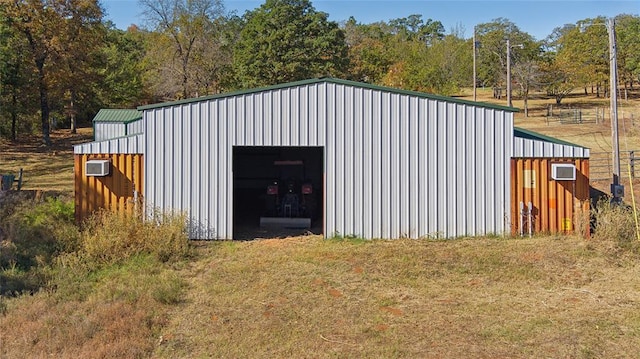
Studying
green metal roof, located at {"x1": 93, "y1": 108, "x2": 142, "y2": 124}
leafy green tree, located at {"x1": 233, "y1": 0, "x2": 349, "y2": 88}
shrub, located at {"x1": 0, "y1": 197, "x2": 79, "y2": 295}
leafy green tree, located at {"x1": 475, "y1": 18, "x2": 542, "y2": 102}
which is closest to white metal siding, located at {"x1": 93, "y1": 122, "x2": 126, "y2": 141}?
green metal roof, located at {"x1": 93, "y1": 108, "x2": 142, "y2": 124}

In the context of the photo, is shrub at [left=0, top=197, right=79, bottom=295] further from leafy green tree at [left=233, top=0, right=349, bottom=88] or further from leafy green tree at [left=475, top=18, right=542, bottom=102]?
leafy green tree at [left=475, top=18, right=542, bottom=102]

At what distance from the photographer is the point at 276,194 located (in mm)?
13961

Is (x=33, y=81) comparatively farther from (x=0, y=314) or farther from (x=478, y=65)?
(x=478, y=65)

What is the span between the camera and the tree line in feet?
90.1

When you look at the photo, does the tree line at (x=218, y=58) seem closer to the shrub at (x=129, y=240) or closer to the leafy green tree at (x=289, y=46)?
the leafy green tree at (x=289, y=46)

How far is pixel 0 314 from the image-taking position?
6547 millimetres

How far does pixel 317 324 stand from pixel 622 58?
5113 cm

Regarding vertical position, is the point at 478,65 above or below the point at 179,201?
above

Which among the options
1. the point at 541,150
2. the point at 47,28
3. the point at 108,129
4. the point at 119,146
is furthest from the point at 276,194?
the point at 47,28

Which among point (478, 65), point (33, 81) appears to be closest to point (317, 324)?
point (33, 81)

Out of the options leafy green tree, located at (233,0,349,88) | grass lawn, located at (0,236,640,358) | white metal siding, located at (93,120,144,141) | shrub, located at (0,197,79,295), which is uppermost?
leafy green tree, located at (233,0,349,88)

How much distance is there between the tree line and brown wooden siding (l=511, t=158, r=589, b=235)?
1157 centimetres

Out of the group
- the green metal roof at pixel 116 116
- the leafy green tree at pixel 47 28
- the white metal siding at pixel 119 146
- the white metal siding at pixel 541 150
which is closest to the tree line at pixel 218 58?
the leafy green tree at pixel 47 28

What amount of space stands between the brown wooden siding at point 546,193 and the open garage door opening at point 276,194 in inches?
173
